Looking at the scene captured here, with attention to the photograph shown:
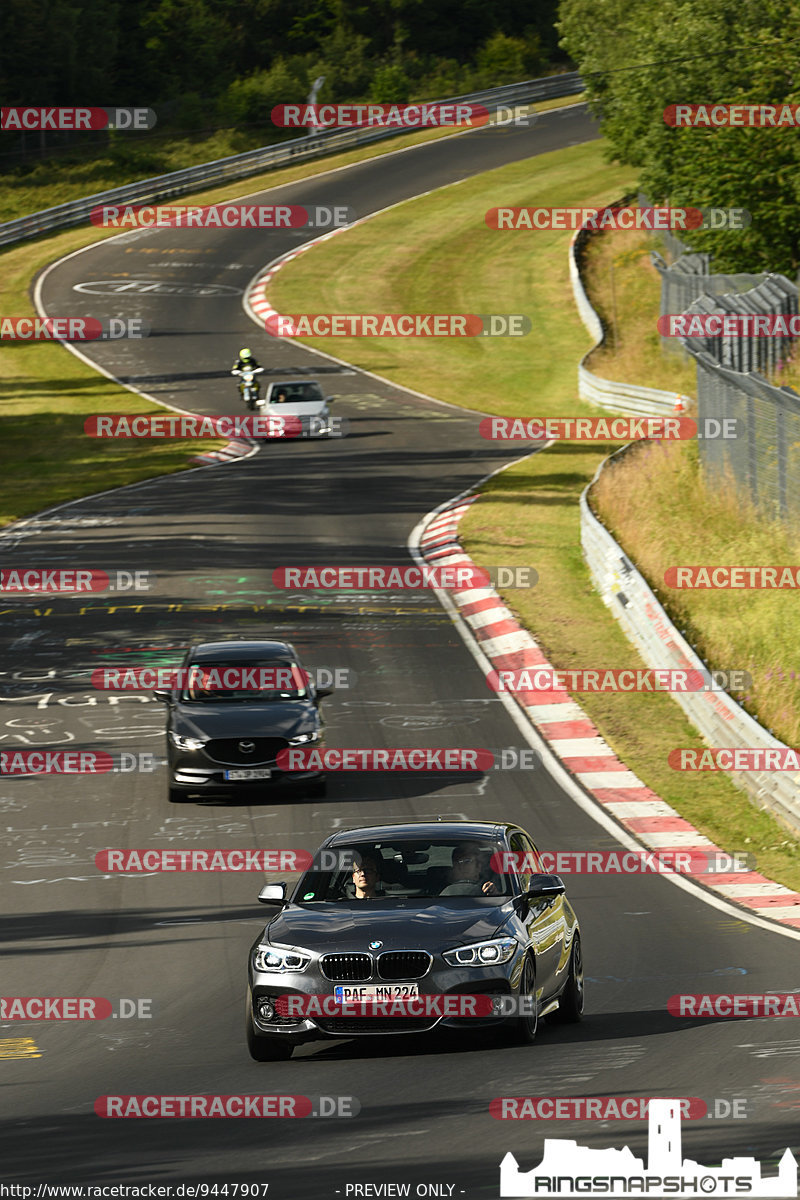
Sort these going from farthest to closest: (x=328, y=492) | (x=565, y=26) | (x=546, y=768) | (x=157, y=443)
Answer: (x=565, y=26) → (x=157, y=443) → (x=328, y=492) → (x=546, y=768)

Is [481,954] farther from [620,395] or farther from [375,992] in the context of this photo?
[620,395]

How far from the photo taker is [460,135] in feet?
299

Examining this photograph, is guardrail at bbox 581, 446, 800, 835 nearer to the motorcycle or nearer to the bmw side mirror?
the bmw side mirror

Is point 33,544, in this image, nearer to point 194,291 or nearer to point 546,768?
point 546,768

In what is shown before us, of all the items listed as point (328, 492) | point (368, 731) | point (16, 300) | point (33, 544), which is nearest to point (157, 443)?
point (328, 492)

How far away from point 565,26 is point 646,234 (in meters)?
10.9

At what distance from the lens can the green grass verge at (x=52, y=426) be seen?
143ft
